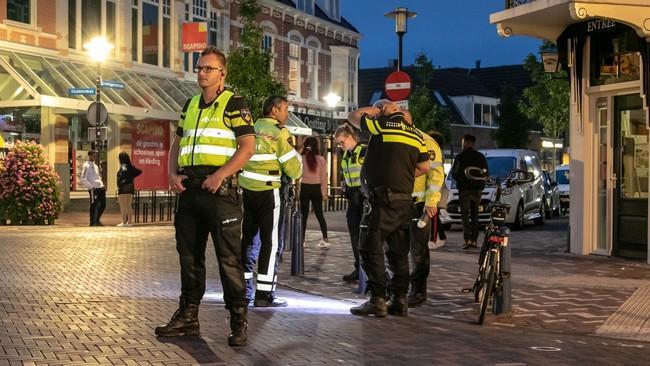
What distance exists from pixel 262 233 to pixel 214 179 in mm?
2057

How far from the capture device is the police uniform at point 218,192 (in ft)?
20.0

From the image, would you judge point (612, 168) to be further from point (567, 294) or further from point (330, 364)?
point (330, 364)

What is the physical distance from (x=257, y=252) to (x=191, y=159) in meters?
2.13

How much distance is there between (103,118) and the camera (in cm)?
2191

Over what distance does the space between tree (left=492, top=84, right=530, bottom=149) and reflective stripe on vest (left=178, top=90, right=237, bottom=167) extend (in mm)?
51501

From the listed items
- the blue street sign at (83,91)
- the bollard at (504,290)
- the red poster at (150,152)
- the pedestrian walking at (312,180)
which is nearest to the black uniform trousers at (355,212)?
the bollard at (504,290)

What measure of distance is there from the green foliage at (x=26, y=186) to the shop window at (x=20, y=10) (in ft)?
23.9

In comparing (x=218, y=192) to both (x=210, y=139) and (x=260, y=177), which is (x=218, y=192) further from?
(x=260, y=177)

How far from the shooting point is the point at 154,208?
22750 millimetres

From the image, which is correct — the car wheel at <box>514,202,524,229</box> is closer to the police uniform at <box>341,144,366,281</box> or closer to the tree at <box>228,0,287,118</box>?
the police uniform at <box>341,144,366,281</box>

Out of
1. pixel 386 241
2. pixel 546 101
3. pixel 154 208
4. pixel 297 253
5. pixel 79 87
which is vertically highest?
pixel 546 101

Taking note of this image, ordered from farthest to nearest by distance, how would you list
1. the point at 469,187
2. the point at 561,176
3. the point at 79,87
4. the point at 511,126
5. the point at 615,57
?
the point at 511,126 → the point at 561,176 → the point at 79,87 → the point at 469,187 → the point at 615,57

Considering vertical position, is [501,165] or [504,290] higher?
[501,165]

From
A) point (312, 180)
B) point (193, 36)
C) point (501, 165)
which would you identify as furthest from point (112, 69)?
point (312, 180)
